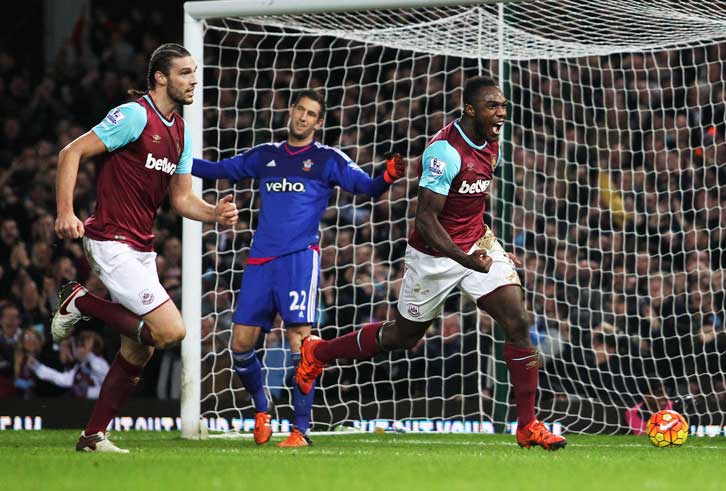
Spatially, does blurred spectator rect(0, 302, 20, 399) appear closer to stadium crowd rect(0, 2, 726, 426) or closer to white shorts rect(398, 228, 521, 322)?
stadium crowd rect(0, 2, 726, 426)

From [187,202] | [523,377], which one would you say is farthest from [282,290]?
[523,377]

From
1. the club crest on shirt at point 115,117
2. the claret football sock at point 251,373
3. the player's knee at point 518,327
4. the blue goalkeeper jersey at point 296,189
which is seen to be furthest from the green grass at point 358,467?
the club crest on shirt at point 115,117

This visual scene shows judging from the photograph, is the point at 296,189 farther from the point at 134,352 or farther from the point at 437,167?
the point at 134,352

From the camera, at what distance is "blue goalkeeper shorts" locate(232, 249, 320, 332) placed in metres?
8.26

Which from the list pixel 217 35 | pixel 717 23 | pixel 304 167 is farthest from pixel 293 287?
pixel 217 35

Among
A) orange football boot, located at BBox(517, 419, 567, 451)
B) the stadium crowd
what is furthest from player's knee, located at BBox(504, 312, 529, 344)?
the stadium crowd

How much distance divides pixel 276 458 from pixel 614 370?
5.45 metres

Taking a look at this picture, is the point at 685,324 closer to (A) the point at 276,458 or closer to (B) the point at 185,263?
(B) the point at 185,263

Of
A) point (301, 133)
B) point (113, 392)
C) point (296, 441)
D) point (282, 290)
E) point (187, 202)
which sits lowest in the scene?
point (296, 441)

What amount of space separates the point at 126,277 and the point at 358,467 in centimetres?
182

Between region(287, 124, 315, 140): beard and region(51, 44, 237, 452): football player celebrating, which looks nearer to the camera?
region(51, 44, 237, 452): football player celebrating

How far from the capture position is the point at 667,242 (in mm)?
11062

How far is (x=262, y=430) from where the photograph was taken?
8.03 m

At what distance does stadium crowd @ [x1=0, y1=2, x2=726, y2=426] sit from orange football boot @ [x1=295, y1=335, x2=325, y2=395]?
199 cm
